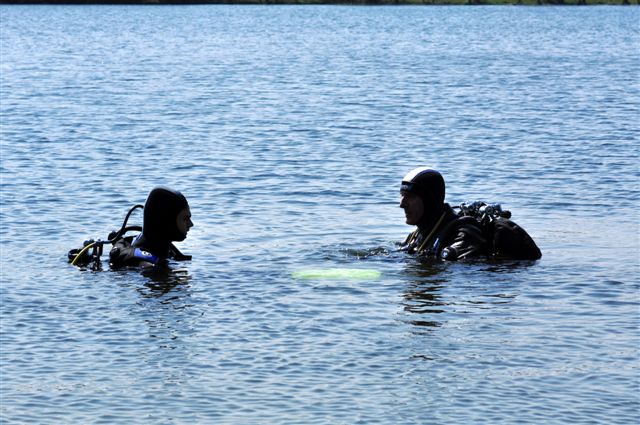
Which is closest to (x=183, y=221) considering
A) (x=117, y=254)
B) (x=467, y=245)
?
(x=117, y=254)

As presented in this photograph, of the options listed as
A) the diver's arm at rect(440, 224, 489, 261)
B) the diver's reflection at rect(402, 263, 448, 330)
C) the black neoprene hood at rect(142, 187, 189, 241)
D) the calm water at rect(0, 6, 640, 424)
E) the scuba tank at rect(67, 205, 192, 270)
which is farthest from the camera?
the diver's arm at rect(440, 224, 489, 261)

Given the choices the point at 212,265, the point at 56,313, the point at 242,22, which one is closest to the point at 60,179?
the point at 212,265

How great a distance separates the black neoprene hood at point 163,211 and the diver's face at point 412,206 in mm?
3459

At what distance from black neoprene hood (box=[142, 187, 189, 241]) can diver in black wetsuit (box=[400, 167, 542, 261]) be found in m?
3.55

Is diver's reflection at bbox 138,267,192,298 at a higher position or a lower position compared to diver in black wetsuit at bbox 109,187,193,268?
lower

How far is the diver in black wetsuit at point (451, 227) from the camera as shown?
21859 mm

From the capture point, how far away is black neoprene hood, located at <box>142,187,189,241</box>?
21219mm

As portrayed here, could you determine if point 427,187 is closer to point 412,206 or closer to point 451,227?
point 412,206

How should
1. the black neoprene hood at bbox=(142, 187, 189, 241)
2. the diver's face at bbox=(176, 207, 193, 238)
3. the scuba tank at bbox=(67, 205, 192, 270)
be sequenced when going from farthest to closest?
the scuba tank at bbox=(67, 205, 192, 270), the diver's face at bbox=(176, 207, 193, 238), the black neoprene hood at bbox=(142, 187, 189, 241)

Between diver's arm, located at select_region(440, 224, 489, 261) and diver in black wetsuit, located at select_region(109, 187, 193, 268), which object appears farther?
diver's arm, located at select_region(440, 224, 489, 261)

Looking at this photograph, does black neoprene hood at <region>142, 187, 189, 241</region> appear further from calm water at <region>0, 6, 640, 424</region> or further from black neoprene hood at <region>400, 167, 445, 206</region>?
black neoprene hood at <region>400, 167, 445, 206</region>

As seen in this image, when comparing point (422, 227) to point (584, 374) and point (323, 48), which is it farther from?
point (323, 48)

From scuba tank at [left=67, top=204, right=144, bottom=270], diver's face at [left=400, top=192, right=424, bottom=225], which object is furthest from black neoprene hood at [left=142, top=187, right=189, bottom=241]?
diver's face at [left=400, top=192, right=424, bottom=225]

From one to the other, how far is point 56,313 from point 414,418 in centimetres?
666
